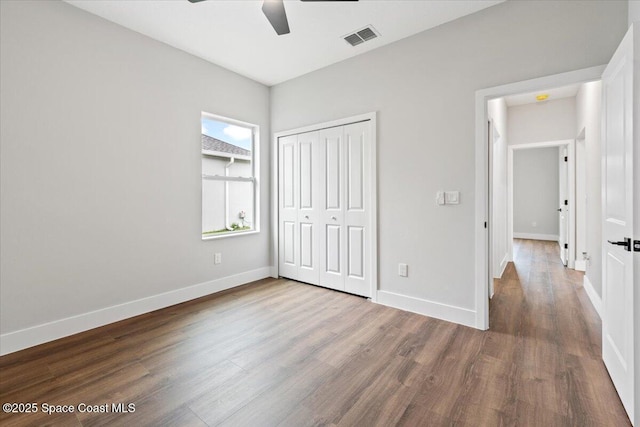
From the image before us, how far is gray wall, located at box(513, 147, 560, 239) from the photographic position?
7.83 meters

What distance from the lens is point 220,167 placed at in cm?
390

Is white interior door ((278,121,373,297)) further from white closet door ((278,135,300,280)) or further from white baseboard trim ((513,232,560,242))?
white baseboard trim ((513,232,560,242))

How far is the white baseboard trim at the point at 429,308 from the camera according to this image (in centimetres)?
272

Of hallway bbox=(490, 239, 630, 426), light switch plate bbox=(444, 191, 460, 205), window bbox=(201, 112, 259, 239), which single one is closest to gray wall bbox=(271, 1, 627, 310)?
light switch plate bbox=(444, 191, 460, 205)

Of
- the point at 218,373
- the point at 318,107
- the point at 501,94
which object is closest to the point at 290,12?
the point at 318,107

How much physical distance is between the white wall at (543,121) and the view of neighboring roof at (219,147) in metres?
5.11

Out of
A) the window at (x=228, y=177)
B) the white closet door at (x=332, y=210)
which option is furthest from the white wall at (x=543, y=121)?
the window at (x=228, y=177)

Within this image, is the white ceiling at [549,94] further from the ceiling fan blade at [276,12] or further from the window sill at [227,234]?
the window sill at [227,234]

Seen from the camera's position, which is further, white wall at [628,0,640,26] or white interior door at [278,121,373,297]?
→ white interior door at [278,121,373,297]

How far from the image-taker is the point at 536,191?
26.6 feet

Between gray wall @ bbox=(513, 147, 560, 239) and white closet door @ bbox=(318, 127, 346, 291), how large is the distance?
715cm

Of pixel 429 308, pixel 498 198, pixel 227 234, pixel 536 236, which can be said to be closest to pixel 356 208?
pixel 429 308

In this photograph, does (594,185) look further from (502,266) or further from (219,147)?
(219,147)

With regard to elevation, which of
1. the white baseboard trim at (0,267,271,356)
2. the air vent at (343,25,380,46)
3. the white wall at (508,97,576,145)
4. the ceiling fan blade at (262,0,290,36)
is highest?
the air vent at (343,25,380,46)
